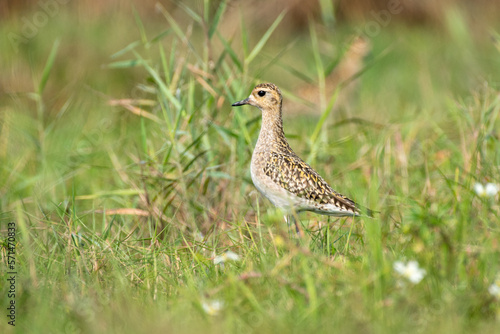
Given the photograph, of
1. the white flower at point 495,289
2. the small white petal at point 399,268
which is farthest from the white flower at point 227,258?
the white flower at point 495,289

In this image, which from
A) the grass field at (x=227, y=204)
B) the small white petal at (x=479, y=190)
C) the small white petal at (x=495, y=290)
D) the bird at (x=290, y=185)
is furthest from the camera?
the bird at (x=290, y=185)

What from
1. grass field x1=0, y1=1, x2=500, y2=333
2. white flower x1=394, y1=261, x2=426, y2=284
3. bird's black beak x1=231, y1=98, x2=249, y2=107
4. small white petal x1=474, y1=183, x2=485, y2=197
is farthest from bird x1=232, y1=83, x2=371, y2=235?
white flower x1=394, y1=261, x2=426, y2=284

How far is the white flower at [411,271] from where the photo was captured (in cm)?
377

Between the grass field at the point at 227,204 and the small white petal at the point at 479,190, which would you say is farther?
the small white petal at the point at 479,190

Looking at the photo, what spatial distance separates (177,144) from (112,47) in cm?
594

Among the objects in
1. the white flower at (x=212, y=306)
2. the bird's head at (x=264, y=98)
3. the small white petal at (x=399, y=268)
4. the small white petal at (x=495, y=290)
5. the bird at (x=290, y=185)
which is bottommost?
the white flower at (x=212, y=306)

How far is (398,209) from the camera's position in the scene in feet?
17.7

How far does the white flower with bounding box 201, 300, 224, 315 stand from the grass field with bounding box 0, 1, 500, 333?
0.02 m

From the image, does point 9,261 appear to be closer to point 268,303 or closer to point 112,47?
point 268,303

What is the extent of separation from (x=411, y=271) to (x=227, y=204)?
2.61m

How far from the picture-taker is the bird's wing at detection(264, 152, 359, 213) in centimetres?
547

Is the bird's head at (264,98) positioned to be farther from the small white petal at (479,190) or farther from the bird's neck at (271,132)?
the small white petal at (479,190)

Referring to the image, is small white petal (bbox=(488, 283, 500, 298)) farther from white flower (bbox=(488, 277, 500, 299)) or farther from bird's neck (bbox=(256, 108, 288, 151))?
bird's neck (bbox=(256, 108, 288, 151))

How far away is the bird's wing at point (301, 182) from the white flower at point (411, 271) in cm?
149
